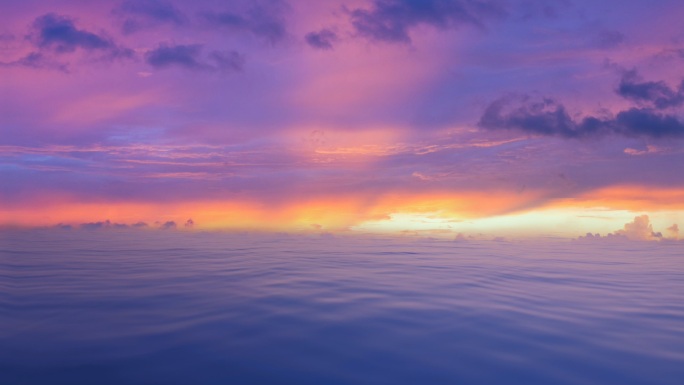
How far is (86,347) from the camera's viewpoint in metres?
7.53

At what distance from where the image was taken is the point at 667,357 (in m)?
8.12

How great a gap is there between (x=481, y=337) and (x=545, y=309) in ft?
13.0

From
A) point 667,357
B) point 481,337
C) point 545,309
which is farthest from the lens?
point 545,309

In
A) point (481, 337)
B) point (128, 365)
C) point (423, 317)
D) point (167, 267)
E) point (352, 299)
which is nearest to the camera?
point (128, 365)

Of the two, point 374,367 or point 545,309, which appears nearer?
point 374,367

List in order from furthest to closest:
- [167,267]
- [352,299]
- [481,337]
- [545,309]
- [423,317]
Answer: [167,267] < [352,299] < [545,309] < [423,317] < [481,337]

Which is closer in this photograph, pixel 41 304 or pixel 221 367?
pixel 221 367

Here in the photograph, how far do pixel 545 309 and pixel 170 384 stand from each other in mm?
9927

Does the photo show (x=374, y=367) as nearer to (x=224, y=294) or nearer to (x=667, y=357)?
(x=667, y=357)

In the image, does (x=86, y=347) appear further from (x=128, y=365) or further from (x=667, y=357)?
(x=667, y=357)

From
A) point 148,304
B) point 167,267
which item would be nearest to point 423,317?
point 148,304

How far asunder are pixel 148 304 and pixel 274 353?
531 centimetres

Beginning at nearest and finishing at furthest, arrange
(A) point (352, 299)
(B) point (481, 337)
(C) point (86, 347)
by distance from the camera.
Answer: (C) point (86, 347)
(B) point (481, 337)
(A) point (352, 299)

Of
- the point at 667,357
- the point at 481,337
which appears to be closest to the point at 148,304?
the point at 481,337
